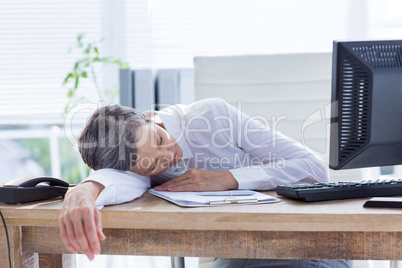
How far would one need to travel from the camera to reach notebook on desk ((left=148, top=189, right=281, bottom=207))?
0.99 m

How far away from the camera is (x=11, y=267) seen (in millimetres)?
969

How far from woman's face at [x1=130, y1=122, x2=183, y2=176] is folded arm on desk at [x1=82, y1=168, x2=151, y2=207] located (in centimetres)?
8

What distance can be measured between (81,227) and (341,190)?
56 cm

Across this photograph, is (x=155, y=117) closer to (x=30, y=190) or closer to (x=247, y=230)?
(x=30, y=190)

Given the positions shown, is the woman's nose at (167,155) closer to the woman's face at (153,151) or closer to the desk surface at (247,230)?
the woman's face at (153,151)

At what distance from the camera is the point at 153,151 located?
1.28 m

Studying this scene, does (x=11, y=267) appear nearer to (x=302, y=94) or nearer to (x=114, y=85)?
(x=302, y=94)

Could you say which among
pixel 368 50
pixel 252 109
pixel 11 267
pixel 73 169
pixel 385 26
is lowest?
pixel 73 169

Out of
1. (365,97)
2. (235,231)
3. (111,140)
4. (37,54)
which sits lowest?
(235,231)

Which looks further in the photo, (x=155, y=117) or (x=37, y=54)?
(x=37, y=54)

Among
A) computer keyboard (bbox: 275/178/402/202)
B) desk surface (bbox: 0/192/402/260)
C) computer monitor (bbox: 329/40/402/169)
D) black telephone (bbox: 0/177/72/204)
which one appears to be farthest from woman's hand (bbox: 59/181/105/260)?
computer monitor (bbox: 329/40/402/169)

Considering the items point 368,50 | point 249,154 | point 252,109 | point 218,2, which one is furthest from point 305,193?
point 218,2

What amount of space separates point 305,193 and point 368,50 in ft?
1.06

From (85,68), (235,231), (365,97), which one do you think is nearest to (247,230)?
(235,231)
